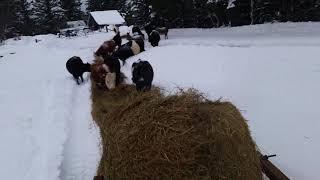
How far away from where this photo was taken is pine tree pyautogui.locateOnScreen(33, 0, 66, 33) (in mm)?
62031

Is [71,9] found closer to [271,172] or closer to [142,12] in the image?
[142,12]

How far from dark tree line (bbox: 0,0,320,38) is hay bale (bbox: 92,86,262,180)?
24624mm

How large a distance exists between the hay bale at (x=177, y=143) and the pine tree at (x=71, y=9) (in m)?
61.7

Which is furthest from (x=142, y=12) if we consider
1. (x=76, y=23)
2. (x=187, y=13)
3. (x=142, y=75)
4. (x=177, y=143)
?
(x=177, y=143)

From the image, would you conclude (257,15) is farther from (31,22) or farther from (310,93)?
(31,22)

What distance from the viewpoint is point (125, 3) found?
6309 cm

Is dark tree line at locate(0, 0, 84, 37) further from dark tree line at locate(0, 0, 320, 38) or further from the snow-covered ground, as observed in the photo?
the snow-covered ground

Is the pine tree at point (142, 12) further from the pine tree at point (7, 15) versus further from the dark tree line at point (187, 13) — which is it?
the pine tree at point (7, 15)

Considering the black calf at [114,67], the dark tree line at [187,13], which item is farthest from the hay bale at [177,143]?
the dark tree line at [187,13]

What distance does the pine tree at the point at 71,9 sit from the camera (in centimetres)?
6600

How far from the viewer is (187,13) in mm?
38219

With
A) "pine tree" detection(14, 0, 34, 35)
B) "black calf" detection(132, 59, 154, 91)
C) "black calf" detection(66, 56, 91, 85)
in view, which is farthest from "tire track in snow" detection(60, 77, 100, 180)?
"pine tree" detection(14, 0, 34, 35)

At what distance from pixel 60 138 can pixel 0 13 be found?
Answer: 49.0m

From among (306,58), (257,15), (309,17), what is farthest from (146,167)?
(257,15)
